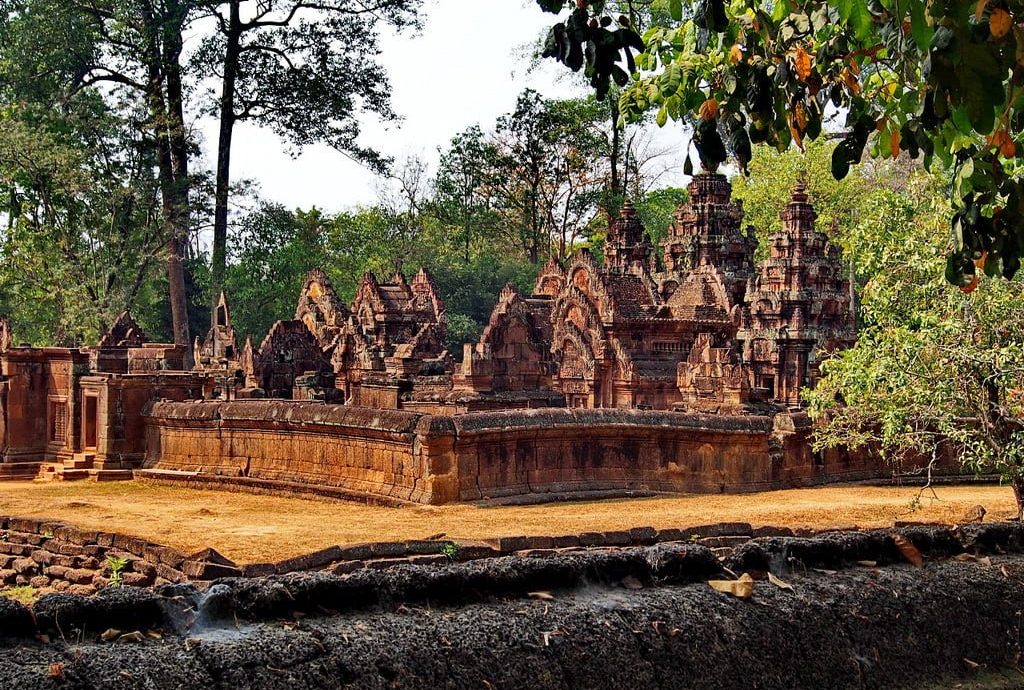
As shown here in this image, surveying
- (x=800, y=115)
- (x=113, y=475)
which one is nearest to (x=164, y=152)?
(x=113, y=475)

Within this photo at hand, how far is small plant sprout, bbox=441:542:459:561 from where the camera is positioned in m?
8.12

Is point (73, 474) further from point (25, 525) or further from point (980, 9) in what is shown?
point (980, 9)

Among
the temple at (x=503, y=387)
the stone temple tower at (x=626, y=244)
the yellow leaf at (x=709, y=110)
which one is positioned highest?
the stone temple tower at (x=626, y=244)

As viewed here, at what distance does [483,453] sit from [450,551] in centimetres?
574

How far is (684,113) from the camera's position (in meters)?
8.13

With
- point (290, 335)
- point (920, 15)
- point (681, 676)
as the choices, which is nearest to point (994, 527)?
point (681, 676)

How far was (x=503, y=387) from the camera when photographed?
77.0 ft

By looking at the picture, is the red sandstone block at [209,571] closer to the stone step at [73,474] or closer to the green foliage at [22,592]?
the green foliage at [22,592]

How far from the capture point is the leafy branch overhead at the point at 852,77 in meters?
5.83

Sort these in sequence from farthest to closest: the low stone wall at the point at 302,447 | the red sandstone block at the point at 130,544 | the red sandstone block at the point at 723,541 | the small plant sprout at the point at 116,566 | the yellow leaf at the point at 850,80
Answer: the low stone wall at the point at 302,447 < the red sandstone block at the point at 130,544 < the small plant sprout at the point at 116,566 < the red sandstone block at the point at 723,541 < the yellow leaf at the point at 850,80

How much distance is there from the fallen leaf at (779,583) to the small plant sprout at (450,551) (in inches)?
80.0

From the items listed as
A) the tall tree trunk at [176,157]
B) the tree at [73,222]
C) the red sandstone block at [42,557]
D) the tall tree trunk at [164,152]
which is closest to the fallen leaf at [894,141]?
the red sandstone block at [42,557]

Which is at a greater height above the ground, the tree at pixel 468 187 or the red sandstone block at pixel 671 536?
the tree at pixel 468 187

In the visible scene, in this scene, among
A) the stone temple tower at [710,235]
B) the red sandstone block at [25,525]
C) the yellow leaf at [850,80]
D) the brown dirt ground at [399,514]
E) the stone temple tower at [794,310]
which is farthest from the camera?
the stone temple tower at [710,235]
